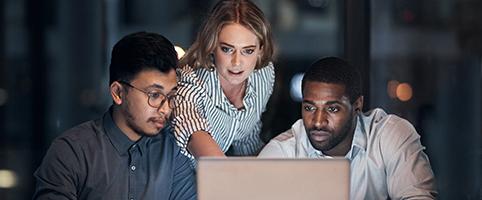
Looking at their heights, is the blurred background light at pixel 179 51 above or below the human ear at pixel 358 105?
above

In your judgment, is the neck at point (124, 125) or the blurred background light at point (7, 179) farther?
the blurred background light at point (7, 179)

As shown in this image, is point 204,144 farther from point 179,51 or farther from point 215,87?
point 179,51

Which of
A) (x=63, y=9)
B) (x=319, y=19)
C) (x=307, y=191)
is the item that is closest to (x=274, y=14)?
(x=319, y=19)

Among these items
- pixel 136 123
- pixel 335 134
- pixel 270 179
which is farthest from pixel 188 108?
pixel 270 179

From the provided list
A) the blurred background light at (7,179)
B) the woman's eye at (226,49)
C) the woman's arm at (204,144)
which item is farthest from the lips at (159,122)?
the blurred background light at (7,179)

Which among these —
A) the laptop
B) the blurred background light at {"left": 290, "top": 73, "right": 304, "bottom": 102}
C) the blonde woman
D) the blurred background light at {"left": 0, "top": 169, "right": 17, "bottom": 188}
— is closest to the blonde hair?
the blonde woman

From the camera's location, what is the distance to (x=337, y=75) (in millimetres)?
4055

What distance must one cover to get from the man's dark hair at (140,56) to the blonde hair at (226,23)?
0.12 meters

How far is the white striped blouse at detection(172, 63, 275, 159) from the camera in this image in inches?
156

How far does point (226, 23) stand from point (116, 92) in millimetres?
470

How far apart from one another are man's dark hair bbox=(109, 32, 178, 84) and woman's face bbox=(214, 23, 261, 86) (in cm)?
18

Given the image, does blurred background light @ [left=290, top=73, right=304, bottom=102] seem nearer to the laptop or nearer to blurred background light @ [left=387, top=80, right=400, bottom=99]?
blurred background light @ [left=387, top=80, right=400, bottom=99]

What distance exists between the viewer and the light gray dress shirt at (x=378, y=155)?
395 centimetres

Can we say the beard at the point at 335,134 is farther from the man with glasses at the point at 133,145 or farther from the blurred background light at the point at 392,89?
the man with glasses at the point at 133,145
